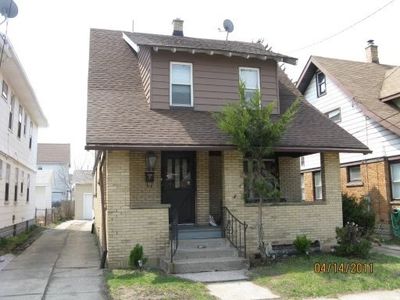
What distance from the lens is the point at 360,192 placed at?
17.0m

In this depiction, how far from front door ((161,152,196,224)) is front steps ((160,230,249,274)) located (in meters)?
1.35

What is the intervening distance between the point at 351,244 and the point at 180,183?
4788 mm

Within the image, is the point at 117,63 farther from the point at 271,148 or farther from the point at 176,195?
the point at 271,148

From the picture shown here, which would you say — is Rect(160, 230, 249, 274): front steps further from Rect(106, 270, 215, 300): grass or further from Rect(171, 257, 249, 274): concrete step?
Rect(106, 270, 215, 300): grass

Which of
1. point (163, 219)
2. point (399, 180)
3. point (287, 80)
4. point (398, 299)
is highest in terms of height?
point (287, 80)

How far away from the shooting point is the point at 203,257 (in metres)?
10.0

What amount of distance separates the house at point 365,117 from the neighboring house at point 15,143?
1290 cm

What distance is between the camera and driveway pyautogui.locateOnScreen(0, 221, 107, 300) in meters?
7.71

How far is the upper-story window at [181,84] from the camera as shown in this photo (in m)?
12.2

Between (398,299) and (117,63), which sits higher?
(117,63)

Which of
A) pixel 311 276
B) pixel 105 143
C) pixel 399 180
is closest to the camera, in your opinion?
pixel 311 276

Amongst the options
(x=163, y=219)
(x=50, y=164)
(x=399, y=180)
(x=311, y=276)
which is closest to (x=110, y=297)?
(x=163, y=219)

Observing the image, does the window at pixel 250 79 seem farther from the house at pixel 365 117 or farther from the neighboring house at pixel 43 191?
the neighboring house at pixel 43 191

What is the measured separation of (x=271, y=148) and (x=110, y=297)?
5068 millimetres
